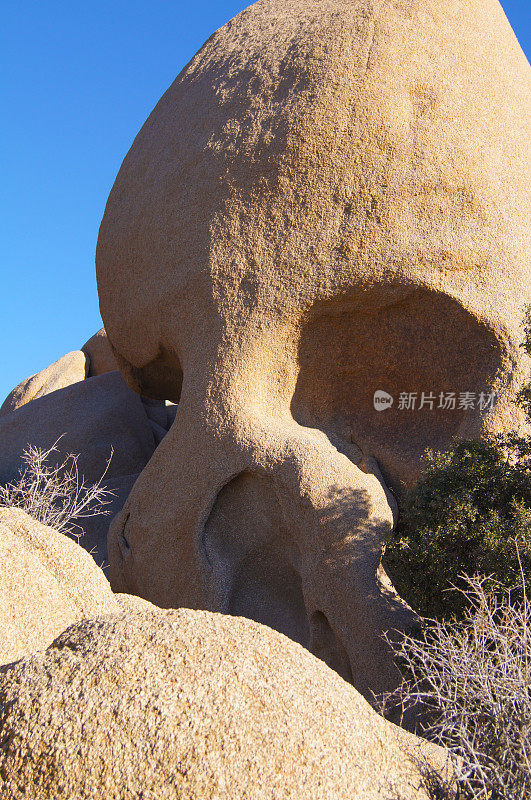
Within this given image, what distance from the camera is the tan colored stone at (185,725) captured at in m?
2.30

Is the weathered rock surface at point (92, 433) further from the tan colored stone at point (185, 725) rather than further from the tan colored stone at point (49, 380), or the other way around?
the tan colored stone at point (185, 725)

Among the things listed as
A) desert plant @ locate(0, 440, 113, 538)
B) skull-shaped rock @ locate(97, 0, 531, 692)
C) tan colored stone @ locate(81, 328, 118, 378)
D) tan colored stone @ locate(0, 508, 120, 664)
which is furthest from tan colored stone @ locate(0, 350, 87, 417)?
tan colored stone @ locate(0, 508, 120, 664)

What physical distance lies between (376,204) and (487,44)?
2.40 m

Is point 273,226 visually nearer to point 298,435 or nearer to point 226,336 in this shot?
point 226,336

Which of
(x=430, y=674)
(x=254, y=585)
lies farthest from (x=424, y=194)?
(x=430, y=674)

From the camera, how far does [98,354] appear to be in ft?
55.0

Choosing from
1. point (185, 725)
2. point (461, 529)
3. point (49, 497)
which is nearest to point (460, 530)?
point (461, 529)

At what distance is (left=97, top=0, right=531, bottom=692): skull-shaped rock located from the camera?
6500 mm

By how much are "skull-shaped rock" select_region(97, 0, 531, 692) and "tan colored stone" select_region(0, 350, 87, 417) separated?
8.74m

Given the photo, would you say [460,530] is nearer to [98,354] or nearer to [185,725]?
[185,725]

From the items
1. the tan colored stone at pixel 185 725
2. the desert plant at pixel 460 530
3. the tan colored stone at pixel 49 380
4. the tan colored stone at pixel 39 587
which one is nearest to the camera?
the tan colored stone at pixel 185 725

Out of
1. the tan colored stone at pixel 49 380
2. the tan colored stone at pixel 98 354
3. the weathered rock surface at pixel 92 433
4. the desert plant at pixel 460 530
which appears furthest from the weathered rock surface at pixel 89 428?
the desert plant at pixel 460 530

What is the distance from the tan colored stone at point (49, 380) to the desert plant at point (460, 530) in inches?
458

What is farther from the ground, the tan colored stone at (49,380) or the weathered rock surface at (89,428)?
the tan colored stone at (49,380)
